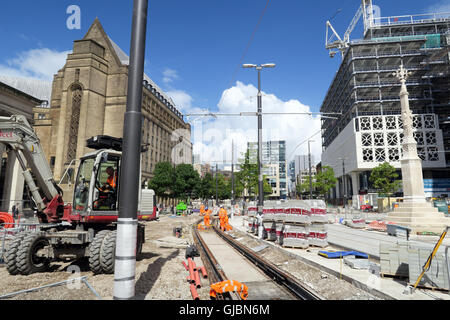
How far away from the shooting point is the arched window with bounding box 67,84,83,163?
47331 mm

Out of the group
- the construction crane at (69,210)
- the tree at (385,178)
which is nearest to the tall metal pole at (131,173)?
the construction crane at (69,210)

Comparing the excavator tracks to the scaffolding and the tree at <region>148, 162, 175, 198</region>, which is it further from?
the scaffolding

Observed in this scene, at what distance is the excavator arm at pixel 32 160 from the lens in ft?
27.2

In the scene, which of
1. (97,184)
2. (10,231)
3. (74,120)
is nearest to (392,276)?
(97,184)

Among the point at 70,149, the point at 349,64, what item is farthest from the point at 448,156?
the point at 70,149

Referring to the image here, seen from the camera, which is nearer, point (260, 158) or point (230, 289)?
point (230, 289)

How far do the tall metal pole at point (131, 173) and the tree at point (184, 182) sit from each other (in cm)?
4358

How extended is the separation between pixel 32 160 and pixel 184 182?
4038cm

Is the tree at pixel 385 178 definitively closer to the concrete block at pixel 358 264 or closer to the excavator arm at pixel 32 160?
the concrete block at pixel 358 264

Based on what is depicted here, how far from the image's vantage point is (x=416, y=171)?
20547 millimetres

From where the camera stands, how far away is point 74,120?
47781mm

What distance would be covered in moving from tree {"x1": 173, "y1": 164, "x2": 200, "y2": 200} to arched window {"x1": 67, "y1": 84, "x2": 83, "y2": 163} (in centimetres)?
1835

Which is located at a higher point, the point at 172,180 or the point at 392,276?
the point at 172,180

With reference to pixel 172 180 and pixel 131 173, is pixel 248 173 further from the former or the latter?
pixel 131 173
